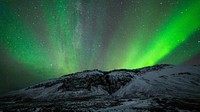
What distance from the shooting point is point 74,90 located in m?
148

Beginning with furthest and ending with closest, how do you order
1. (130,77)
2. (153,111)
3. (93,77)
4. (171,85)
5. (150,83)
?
(93,77), (130,77), (150,83), (171,85), (153,111)

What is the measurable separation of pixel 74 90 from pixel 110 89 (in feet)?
84.9

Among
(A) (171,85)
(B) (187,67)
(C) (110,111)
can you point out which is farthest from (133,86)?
(C) (110,111)

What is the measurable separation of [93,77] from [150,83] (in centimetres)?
5242

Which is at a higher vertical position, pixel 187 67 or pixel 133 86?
pixel 187 67

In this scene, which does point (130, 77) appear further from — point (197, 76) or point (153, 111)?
point (153, 111)

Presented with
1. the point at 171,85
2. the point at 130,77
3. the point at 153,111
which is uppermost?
the point at 130,77

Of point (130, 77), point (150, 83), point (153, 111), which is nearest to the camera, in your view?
point (153, 111)

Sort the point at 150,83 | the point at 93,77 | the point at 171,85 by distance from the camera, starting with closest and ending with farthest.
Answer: the point at 171,85, the point at 150,83, the point at 93,77

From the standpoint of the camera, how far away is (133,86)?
453ft

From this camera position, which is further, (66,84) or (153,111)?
(66,84)

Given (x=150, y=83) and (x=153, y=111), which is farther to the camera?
(x=150, y=83)

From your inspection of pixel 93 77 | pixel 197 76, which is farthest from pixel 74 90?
pixel 197 76

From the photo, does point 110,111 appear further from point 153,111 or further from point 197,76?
point 197,76
